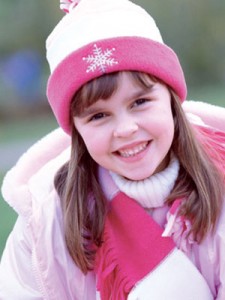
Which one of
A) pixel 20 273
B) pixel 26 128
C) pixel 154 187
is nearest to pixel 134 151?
pixel 154 187

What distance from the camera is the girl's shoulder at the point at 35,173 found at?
1.63 metres

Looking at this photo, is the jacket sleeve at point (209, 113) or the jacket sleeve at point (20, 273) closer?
the jacket sleeve at point (20, 273)

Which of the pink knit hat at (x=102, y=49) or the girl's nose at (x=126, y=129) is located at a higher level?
the pink knit hat at (x=102, y=49)

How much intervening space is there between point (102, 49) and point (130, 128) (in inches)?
7.2

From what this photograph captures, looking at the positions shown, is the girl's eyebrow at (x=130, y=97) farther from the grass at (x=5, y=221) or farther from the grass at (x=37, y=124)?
the grass at (x=37, y=124)

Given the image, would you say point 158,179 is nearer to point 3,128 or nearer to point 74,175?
point 74,175

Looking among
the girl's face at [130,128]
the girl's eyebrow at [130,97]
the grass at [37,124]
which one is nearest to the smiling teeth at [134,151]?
the girl's face at [130,128]

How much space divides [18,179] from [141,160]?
383 mm

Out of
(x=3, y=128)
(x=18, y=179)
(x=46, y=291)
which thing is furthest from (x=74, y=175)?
(x=3, y=128)

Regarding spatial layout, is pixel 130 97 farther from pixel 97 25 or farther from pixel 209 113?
pixel 209 113

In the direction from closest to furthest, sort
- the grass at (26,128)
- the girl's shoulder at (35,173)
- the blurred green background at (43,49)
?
the girl's shoulder at (35,173), the grass at (26,128), the blurred green background at (43,49)

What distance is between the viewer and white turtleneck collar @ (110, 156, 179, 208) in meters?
1.52

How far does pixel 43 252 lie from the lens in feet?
5.23

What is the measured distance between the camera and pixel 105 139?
1.44 meters
